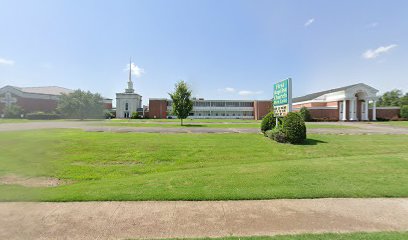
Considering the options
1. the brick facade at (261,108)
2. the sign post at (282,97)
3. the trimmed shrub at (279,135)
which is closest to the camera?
the trimmed shrub at (279,135)

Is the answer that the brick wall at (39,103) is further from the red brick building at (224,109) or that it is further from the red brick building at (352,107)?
the red brick building at (352,107)

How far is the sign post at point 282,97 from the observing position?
13928 mm

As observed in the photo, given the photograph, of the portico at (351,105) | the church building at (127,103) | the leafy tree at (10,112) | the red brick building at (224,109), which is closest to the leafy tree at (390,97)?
the portico at (351,105)

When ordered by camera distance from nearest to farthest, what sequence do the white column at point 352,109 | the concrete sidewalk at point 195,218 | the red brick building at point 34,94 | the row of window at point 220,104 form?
the concrete sidewalk at point 195,218 < the red brick building at point 34,94 < the white column at point 352,109 < the row of window at point 220,104

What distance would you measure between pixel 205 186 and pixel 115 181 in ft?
8.85

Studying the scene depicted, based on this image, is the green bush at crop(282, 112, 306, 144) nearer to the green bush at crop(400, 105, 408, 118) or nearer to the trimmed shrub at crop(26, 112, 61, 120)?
the trimmed shrub at crop(26, 112, 61, 120)

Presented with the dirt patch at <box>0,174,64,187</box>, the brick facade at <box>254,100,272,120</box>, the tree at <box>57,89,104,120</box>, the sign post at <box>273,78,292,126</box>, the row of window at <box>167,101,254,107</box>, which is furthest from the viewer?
the row of window at <box>167,101,254,107</box>

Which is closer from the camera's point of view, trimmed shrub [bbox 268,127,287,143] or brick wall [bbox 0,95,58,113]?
trimmed shrub [bbox 268,127,287,143]

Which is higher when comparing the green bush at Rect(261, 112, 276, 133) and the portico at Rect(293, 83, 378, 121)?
the portico at Rect(293, 83, 378, 121)

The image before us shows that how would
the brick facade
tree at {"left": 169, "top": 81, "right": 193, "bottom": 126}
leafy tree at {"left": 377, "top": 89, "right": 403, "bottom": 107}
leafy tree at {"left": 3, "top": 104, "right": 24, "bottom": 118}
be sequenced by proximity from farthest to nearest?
leafy tree at {"left": 377, "top": 89, "right": 403, "bottom": 107} < the brick facade < tree at {"left": 169, "top": 81, "right": 193, "bottom": 126} < leafy tree at {"left": 3, "top": 104, "right": 24, "bottom": 118}

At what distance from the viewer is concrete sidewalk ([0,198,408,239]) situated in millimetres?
3385

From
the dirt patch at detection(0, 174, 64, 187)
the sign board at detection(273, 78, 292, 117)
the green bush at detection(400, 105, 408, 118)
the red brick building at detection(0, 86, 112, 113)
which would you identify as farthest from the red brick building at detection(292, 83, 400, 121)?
the dirt patch at detection(0, 174, 64, 187)

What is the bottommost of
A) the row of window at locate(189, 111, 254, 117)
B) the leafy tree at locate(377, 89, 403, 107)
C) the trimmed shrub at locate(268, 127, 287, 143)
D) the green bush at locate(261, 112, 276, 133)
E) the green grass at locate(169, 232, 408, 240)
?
the green grass at locate(169, 232, 408, 240)

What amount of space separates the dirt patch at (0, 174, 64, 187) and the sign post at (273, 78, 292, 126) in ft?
42.6
